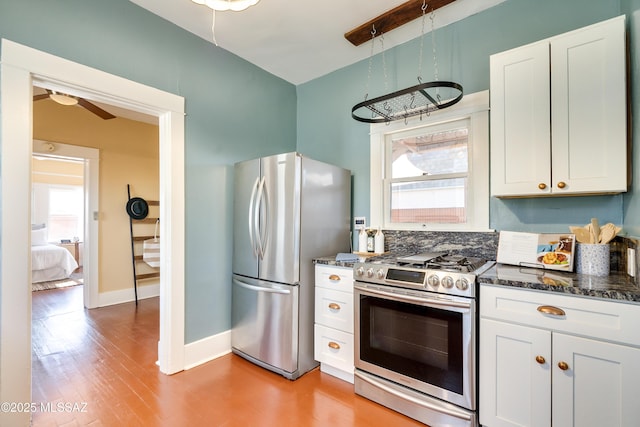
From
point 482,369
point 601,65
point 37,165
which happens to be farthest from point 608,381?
point 37,165

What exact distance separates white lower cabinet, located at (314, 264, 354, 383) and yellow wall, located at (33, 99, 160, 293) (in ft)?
11.6

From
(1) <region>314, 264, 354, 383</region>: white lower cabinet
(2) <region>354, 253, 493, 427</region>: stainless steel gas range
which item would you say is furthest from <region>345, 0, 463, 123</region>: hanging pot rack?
(1) <region>314, 264, 354, 383</region>: white lower cabinet

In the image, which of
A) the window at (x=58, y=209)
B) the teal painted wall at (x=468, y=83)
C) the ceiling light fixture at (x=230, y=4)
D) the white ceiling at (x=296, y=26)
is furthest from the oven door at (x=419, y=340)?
the window at (x=58, y=209)

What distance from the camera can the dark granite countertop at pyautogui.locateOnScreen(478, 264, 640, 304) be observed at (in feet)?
4.26

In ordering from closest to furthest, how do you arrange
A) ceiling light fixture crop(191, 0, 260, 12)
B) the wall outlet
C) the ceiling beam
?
the wall outlet → ceiling light fixture crop(191, 0, 260, 12) → the ceiling beam

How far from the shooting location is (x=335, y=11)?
2.30 metres

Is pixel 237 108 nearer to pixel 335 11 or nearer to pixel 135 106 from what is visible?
pixel 135 106

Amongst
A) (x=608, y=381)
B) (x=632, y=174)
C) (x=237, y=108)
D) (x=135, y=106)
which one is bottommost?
(x=608, y=381)

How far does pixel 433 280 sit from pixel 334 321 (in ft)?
2.97

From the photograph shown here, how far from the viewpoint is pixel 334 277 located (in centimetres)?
227

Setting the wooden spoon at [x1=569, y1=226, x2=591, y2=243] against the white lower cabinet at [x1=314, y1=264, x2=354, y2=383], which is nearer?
the wooden spoon at [x1=569, y1=226, x2=591, y2=243]

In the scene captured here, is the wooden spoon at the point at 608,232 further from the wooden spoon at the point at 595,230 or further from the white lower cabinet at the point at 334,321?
the white lower cabinet at the point at 334,321

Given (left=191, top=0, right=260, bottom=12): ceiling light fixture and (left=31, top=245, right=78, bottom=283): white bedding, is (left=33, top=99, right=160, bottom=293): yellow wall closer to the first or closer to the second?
(left=31, top=245, right=78, bottom=283): white bedding

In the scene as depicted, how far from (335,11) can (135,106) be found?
170 cm
